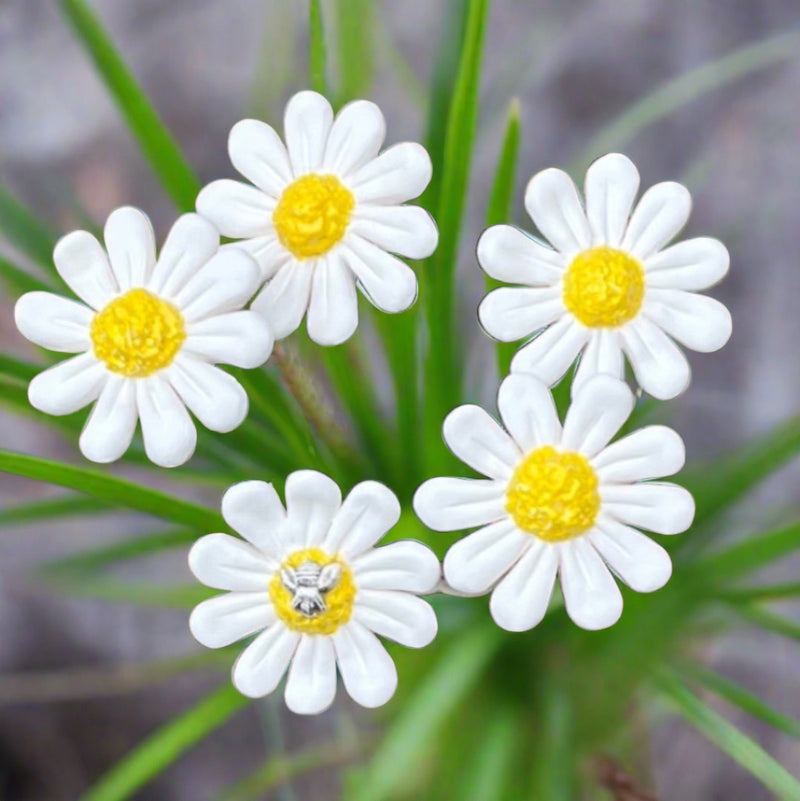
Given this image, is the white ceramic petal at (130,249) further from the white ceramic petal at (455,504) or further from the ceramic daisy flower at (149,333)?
the white ceramic petal at (455,504)

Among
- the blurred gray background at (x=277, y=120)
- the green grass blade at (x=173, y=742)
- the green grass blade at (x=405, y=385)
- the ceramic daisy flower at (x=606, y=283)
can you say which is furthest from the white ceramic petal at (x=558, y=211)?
the blurred gray background at (x=277, y=120)

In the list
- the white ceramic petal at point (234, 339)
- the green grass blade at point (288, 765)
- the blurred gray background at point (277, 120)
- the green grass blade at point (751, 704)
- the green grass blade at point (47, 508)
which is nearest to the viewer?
the white ceramic petal at point (234, 339)

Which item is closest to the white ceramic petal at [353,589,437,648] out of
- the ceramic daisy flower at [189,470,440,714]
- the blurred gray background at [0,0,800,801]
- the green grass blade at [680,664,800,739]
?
the ceramic daisy flower at [189,470,440,714]

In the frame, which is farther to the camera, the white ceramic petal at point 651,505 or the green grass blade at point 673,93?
the green grass blade at point 673,93

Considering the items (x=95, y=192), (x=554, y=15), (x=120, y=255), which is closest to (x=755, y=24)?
(x=554, y=15)

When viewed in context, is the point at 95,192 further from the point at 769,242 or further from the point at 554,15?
the point at 769,242

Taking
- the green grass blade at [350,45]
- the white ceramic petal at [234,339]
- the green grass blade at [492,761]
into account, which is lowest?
the green grass blade at [492,761]

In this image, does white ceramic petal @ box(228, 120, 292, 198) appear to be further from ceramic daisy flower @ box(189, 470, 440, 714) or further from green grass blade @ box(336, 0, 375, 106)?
green grass blade @ box(336, 0, 375, 106)
